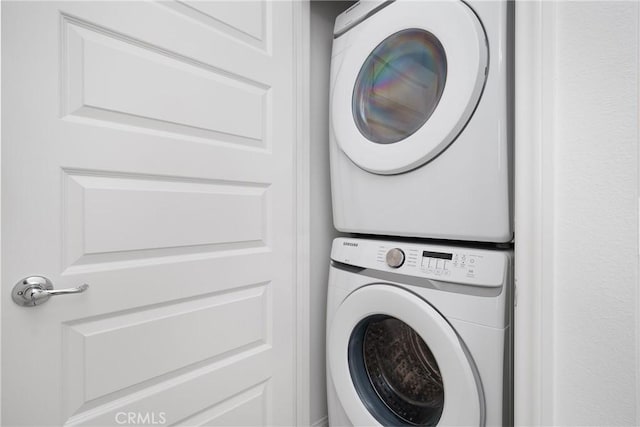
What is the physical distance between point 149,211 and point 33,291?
30 cm

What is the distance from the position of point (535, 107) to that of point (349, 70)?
705 mm

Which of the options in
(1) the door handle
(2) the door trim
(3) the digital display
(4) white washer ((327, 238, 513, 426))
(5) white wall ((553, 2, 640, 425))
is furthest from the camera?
(2) the door trim

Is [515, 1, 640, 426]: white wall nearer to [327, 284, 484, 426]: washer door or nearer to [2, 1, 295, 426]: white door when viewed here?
[327, 284, 484, 426]: washer door

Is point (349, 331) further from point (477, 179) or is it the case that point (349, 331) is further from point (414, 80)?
point (414, 80)

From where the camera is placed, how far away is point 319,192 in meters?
1.39

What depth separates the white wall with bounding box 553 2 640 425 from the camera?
524 millimetres

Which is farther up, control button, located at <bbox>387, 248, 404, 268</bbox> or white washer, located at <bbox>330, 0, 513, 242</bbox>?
white washer, located at <bbox>330, 0, 513, 242</bbox>

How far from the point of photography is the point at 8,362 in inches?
27.8

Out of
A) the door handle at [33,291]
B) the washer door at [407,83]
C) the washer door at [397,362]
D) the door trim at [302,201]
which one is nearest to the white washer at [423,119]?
the washer door at [407,83]

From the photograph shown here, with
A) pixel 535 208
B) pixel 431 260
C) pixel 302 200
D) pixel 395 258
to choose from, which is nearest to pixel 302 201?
pixel 302 200

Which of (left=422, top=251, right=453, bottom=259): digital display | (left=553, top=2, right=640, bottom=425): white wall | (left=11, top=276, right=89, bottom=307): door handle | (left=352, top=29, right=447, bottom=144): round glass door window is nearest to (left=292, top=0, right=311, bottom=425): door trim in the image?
(left=352, top=29, right=447, bottom=144): round glass door window

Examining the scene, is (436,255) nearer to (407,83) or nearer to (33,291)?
(407,83)

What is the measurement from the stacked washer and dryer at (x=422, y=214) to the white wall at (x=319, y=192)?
127 millimetres

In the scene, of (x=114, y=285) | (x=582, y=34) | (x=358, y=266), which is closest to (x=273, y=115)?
(x=358, y=266)
